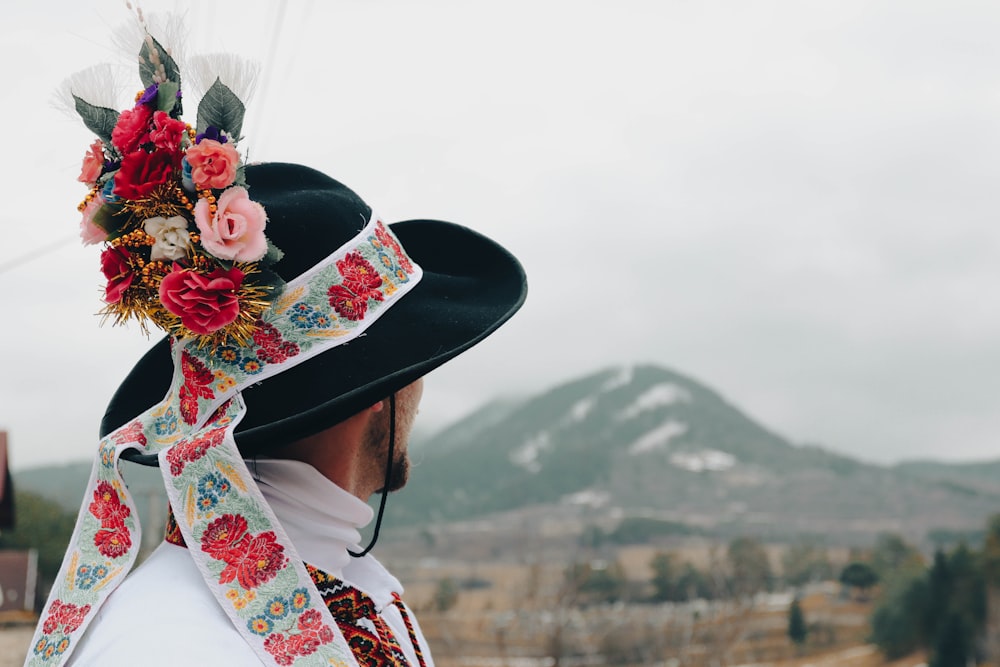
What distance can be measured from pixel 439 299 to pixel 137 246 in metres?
0.46

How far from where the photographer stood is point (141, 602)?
1290 mm

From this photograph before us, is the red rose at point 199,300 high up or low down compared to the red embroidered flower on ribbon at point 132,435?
up

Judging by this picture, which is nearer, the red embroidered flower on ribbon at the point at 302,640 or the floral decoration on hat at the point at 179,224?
the red embroidered flower on ribbon at the point at 302,640

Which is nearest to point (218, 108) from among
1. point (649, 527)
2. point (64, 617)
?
point (64, 617)

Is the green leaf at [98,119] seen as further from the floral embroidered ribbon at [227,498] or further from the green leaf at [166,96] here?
the floral embroidered ribbon at [227,498]

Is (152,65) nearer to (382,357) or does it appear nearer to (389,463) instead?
(382,357)

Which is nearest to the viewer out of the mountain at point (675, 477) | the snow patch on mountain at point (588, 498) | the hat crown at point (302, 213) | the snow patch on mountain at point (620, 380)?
the hat crown at point (302, 213)

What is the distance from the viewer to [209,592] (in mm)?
1334

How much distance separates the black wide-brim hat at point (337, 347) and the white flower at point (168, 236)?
131 millimetres

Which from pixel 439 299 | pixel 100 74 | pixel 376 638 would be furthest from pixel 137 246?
pixel 376 638

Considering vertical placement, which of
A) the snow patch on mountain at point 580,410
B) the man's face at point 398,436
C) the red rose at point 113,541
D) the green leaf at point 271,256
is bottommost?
the snow patch on mountain at point 580,410

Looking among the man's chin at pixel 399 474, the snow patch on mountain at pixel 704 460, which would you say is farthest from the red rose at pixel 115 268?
the snow patch on mountain at pixel 704 460

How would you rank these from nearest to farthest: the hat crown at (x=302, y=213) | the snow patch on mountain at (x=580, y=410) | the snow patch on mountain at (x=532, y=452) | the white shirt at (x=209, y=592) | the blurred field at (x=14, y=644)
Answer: the white shirt at (x=209, y=592) → the hat crown at (x=302, y=213) → the blurred field at (x=14, y=644) → the snow patch on mountain at (x=532, y=452) → the snow patch on mountain at (x=580, y=410)

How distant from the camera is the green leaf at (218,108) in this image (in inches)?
59.2
